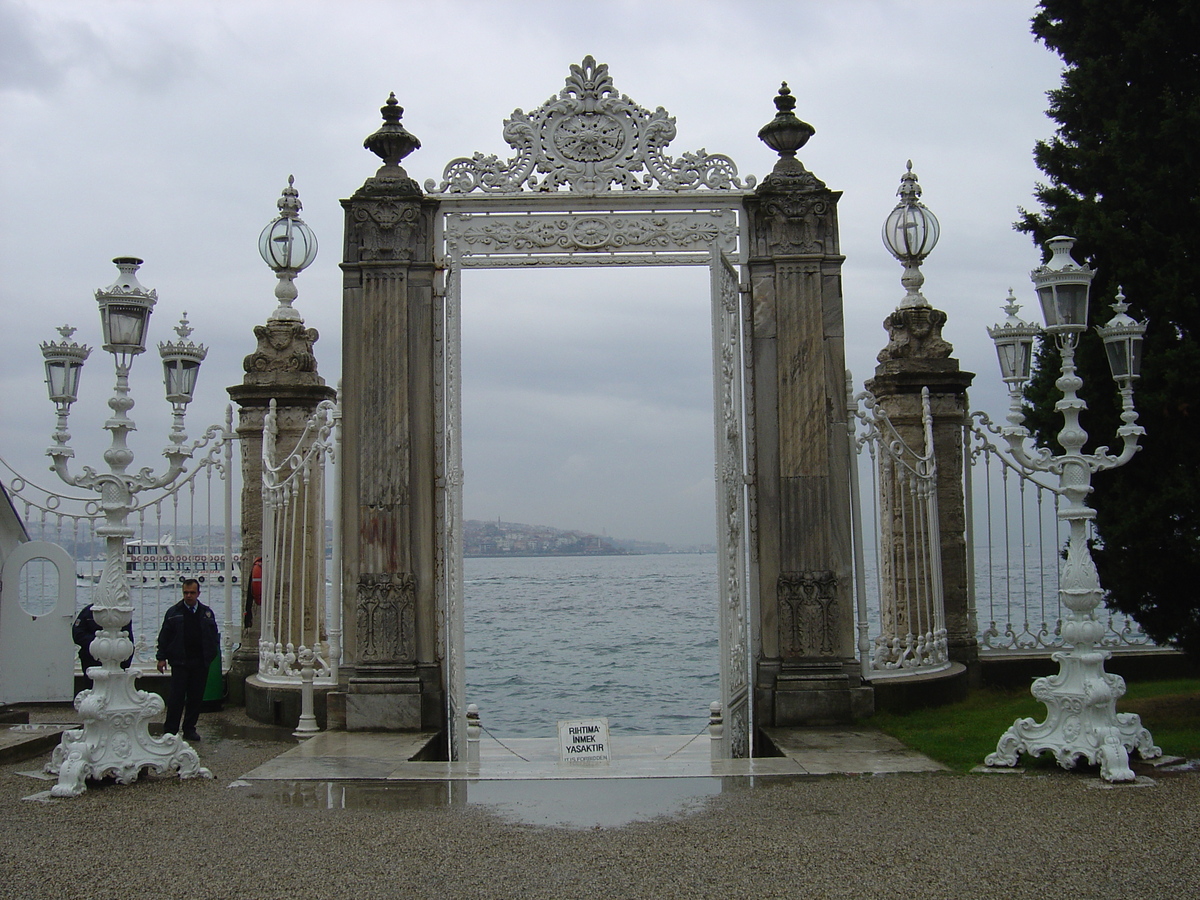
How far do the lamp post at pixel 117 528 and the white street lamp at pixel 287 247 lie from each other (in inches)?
136

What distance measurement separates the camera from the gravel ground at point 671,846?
488 centimetres

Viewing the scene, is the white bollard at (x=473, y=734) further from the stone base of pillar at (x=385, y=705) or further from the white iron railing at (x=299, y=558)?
the white iron railing at (x=299, y=558)

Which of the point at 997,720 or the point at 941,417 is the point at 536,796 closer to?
the point at 997,720

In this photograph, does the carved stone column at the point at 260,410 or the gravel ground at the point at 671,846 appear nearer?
the gravel ground at the point at 671,846

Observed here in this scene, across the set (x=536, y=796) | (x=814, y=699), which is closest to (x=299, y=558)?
(x=536, y=796)

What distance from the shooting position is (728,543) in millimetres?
9062

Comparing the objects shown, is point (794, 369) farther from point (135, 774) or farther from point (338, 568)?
point (135, 774)

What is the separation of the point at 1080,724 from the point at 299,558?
6958 millimetres

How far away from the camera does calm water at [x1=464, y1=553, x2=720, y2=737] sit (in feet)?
58.4

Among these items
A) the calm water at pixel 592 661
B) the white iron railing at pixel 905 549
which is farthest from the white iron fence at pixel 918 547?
the calm water at pixel 592 661

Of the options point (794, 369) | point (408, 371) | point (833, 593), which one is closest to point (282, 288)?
point (408, 371)

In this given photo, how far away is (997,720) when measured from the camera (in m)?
8.85

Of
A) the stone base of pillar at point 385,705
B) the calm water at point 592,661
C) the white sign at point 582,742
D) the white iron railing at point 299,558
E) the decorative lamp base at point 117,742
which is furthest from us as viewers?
the calm water at point 592,661

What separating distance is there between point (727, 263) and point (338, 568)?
13.6 feet
